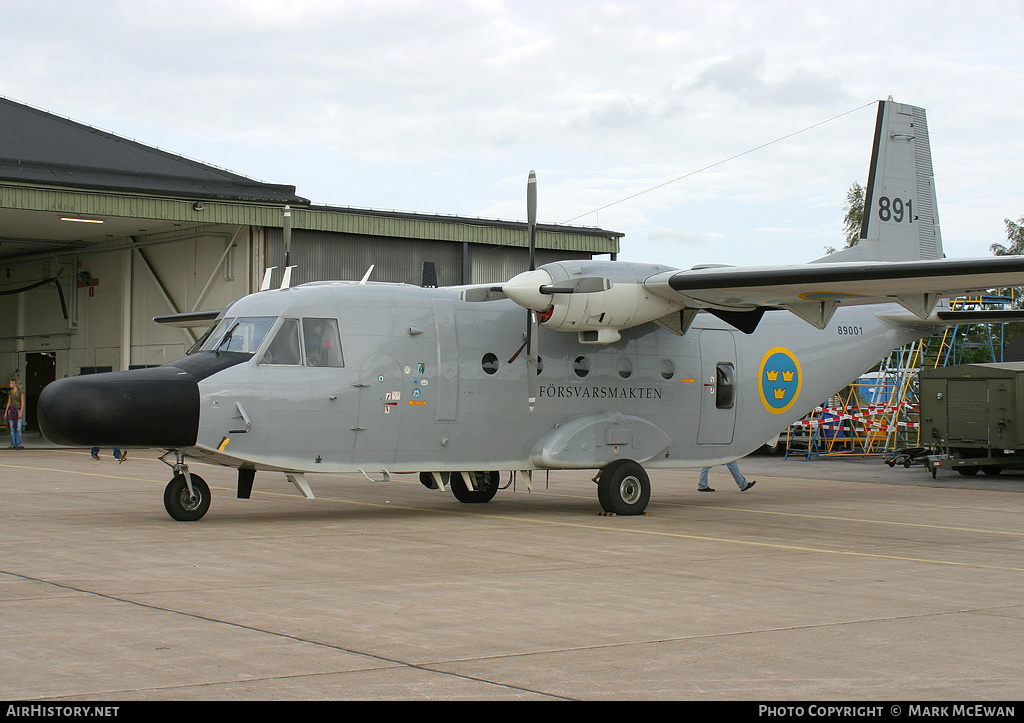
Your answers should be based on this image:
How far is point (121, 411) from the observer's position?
10.8 meters

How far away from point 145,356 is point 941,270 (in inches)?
1105

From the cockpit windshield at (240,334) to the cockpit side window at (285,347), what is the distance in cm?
15

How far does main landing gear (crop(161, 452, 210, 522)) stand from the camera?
1188cm

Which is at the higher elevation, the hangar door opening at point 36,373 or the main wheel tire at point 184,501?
the hangar door opening at point 36,373

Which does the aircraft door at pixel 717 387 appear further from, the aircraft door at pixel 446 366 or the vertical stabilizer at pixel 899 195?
the aircraft door at pixel 446 366

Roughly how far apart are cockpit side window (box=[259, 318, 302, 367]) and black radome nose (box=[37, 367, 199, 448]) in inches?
41.0

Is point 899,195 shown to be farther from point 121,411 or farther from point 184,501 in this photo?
point 121,411

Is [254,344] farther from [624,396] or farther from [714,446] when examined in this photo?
[714,446]

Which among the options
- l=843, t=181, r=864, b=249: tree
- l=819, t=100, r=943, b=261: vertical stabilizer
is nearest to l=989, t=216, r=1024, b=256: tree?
l=843, t=181, r=864, b=249: tree

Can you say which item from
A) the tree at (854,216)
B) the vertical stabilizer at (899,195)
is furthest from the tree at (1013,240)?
the vertical stabilizer at (899,195)

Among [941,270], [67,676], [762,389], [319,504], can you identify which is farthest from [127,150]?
[67,676]

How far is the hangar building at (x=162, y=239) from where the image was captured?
2911cm

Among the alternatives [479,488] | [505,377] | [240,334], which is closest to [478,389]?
[505,377]

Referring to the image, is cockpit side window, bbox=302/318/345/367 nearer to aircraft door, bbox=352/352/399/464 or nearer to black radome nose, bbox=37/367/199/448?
aircraft door, bbox=352/352/399/464
